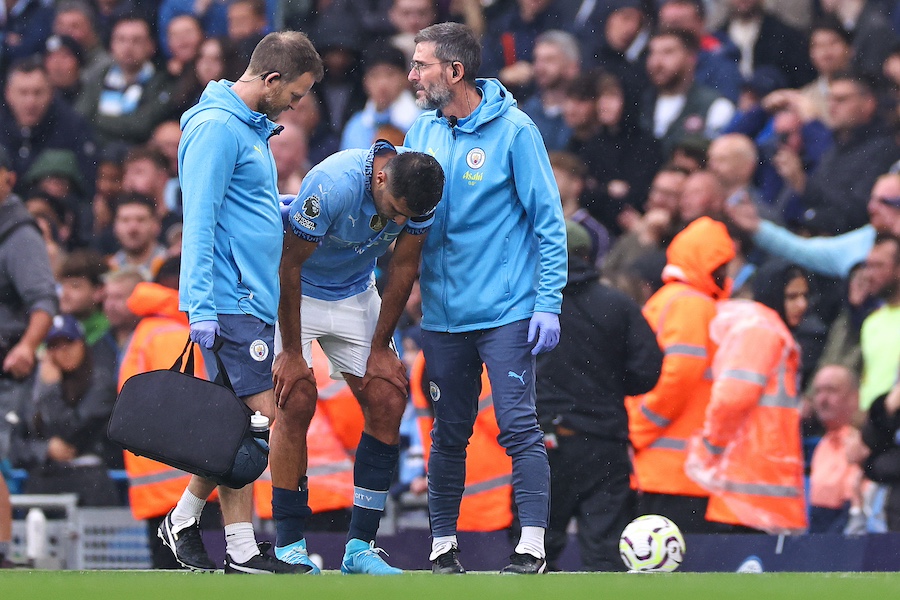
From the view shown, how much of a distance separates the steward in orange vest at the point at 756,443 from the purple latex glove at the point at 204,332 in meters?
3.84

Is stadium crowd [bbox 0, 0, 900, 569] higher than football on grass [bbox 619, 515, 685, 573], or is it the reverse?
stadium crowd [bbox 0, 0, 900, 569]

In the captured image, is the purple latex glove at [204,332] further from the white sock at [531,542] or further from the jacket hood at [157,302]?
the jacket hood at [157,302]

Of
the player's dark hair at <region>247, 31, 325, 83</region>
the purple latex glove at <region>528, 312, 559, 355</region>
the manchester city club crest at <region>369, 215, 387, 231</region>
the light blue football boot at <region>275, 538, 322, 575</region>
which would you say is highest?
the player's dark hair at <region>247, 31, 325, 83</region>

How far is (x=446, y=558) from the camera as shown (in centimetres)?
647

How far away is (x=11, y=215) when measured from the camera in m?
10.4

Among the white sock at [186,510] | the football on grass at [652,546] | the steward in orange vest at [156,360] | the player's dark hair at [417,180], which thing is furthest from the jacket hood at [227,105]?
the steward in orange vest at [156,360]

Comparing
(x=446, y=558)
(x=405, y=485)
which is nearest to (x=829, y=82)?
(x=405, y=485)

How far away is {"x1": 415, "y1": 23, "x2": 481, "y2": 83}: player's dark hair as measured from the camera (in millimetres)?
6574

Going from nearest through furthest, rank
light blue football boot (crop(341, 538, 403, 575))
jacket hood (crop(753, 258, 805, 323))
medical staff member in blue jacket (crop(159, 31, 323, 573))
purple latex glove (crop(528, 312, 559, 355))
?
medical staff member in blue jacket (crop(159, 31, 323, 573)) < purple latex glove (crop(528, 312, 559, 355)) < light blue football boot (crop(341, 538, 403, 575)) < jacket hood (crop(753, 258, 805, 323))

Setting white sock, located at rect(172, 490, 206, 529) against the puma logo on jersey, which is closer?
white sock, located at rect(172, 490, 206, 529)

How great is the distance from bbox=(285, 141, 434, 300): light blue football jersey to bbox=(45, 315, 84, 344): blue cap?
469 cm

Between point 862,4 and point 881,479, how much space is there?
14.2 feet

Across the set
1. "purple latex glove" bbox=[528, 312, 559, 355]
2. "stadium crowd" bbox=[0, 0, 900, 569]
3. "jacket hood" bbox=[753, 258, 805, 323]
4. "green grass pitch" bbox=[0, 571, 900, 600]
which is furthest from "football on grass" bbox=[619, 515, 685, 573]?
"jacket hood" bbox=[753, 258, 805, 323]

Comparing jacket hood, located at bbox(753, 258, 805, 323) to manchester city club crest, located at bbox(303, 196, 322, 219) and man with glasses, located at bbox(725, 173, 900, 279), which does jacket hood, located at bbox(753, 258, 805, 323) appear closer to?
man with glasses, located at bbox(725, 173, 900, 279)
